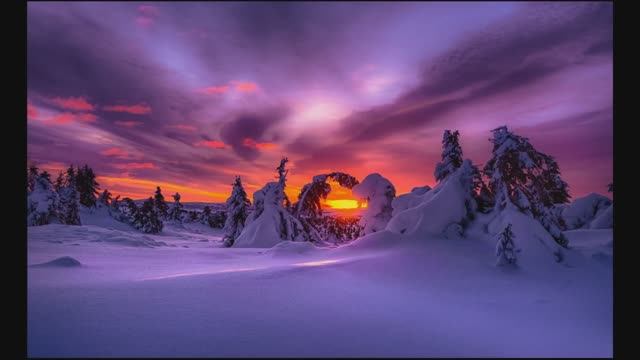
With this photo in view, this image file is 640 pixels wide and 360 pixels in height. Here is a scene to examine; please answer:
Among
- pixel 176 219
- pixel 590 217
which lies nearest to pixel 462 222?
pixel 590 217

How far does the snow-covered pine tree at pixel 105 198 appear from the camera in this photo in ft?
193

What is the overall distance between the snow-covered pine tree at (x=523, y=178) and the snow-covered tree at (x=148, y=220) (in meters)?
49.7

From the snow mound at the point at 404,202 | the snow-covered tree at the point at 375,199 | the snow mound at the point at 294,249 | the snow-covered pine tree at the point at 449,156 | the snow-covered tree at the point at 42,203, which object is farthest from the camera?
the snow-covered tree at the point at 42,203

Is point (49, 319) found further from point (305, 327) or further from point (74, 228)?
point (74, 228)

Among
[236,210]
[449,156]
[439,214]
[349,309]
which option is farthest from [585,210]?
[236,210]

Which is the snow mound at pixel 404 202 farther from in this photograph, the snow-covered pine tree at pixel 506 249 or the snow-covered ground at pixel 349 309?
the snow-covered pine tree at pixel 506 249

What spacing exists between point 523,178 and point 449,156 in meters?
6.40

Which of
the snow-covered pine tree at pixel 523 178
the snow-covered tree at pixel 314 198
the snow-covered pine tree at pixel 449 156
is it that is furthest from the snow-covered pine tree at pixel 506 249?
the snow-covered tree at pixel 314 198

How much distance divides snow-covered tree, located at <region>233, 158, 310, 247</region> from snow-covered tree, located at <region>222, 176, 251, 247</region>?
5.35 metres

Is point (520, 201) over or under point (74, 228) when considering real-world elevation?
over

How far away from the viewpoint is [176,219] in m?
71.9

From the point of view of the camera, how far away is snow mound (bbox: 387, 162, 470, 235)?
9.62 meters

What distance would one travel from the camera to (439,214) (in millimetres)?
9812
